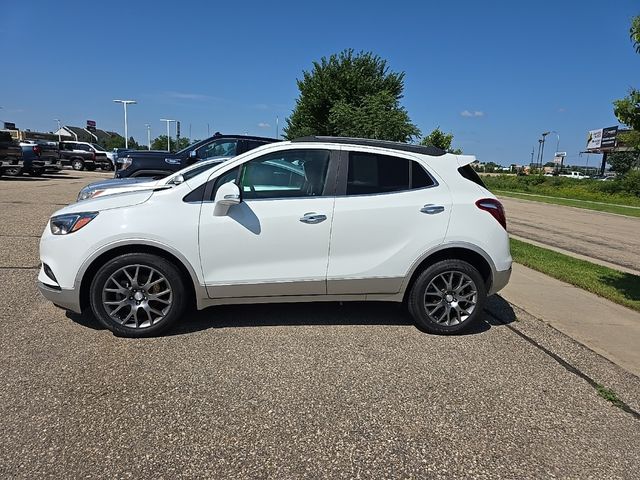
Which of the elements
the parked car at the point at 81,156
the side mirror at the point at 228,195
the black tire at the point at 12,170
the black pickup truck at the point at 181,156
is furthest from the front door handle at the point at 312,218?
the parked car at the point at 81,156

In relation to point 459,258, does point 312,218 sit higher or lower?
higher

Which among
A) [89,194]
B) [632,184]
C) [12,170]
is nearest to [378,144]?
[89,194]

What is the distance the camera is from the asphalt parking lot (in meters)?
2.55

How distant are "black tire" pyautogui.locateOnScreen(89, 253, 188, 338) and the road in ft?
27.9

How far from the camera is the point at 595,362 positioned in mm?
4043

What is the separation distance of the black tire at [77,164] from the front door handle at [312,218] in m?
33.8

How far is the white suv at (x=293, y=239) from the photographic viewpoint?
392cm

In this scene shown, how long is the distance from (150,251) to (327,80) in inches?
1309

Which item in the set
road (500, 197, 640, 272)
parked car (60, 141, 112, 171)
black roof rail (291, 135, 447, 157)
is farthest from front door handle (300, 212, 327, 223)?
parked car (60, 141, 112, 171)

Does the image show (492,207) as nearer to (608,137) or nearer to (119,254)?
(119,254)

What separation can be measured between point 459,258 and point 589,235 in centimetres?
1096

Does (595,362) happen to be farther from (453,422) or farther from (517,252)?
(517,252)

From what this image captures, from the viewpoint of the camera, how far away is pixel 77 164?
3284cm

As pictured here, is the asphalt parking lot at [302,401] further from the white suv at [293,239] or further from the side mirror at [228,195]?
the side mirror at [228,195]
